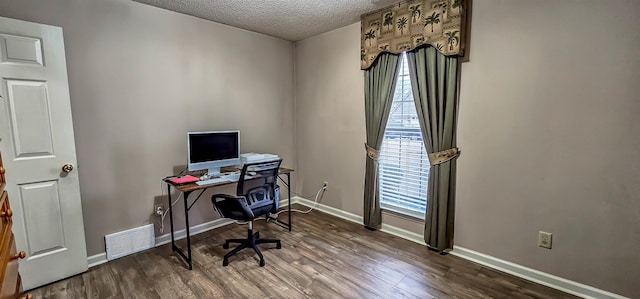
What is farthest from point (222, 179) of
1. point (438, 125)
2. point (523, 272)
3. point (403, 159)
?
point (523, 272)

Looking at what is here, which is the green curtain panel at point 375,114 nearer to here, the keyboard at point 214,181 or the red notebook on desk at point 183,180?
the keyboard at point 214,181

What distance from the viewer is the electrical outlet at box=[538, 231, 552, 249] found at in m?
2.16

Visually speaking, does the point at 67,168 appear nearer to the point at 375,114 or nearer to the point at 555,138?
the point at 375,114

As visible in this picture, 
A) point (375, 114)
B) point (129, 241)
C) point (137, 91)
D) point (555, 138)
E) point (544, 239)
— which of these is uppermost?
point (137, 91)

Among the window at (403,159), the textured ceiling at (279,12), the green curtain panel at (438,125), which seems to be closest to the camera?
the green curtain panel at (438,125)

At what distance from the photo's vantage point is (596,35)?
1.89 m

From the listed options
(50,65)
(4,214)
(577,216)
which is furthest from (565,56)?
(50,65)

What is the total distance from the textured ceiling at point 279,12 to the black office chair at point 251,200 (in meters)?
1.54

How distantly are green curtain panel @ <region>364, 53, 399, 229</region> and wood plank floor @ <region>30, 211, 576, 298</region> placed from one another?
0.37 m

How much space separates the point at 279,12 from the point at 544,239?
10.3ft

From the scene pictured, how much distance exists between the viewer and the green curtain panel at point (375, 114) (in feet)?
9.55

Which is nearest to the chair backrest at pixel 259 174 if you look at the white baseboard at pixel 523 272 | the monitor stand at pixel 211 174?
the monitor stand at pixel 211 174

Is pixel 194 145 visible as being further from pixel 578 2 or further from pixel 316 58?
pixel 578 2

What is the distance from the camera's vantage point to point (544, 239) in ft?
7.16
